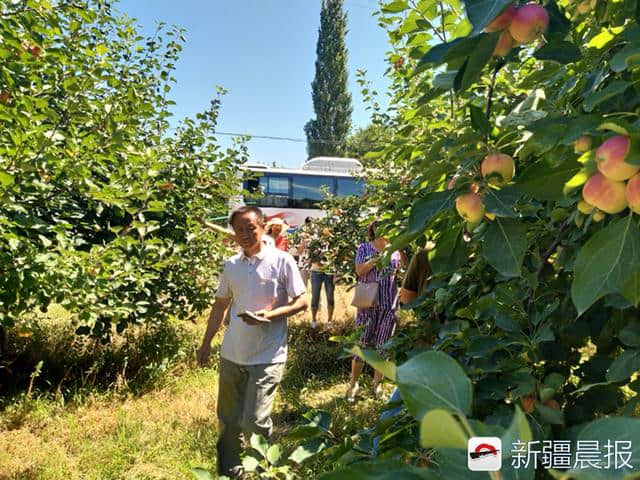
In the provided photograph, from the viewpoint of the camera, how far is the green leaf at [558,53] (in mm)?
675

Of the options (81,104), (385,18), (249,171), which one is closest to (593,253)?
(385,18)

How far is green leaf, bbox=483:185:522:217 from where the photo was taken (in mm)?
589

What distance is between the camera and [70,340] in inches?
166

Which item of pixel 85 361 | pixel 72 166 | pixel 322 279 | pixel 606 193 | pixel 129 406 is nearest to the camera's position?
pixel 606 193

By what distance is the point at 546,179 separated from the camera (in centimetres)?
61

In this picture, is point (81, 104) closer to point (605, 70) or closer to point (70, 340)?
point (605, 70)

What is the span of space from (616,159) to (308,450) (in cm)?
67

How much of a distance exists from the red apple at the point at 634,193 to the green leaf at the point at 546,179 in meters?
0.15

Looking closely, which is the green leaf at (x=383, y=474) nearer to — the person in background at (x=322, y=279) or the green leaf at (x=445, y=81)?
the green leaf at (x=445, y=81)

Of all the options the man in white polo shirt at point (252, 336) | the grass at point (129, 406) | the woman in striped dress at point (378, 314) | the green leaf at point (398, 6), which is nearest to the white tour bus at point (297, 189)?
the grass at point (129, 406)

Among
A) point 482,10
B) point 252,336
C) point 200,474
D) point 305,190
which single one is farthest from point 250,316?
point 305,190

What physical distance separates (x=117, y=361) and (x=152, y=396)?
585 mm

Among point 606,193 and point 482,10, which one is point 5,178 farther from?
point 606,193

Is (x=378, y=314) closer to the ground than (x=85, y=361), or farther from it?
farther from it
